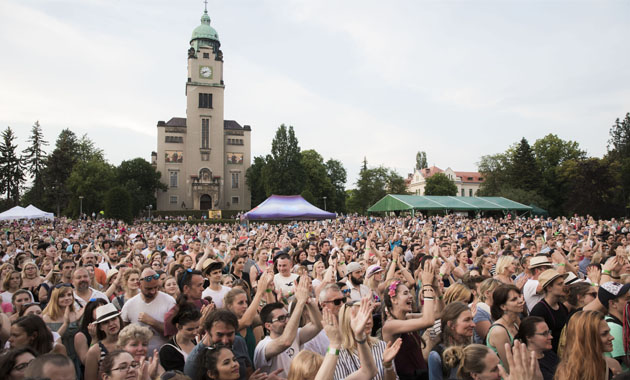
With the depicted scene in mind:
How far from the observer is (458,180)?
104500mm

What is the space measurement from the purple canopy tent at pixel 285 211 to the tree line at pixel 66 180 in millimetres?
27422

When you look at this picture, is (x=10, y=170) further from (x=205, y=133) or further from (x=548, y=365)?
(x=548, y=365)

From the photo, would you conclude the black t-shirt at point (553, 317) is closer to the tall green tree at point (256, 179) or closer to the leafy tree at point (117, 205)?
the leafy tree at point (117, 205)

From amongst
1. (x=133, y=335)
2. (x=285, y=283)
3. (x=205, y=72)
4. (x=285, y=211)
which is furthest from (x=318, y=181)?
(x=133, y=335)

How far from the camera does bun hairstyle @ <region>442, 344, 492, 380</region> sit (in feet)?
8.81

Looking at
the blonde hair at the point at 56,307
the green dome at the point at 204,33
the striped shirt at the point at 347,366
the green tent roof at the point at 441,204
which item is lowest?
the striped shirt at the point at 347,366

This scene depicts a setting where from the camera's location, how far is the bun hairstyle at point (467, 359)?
2686mm

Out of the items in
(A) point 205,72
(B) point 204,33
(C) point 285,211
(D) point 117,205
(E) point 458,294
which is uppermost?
(B) point 204,33

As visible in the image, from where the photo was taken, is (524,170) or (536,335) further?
(524,170)

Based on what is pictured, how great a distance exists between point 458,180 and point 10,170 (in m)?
91.4

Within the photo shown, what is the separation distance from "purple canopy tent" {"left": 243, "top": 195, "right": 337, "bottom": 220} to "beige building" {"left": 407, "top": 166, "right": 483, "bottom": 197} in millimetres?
73101

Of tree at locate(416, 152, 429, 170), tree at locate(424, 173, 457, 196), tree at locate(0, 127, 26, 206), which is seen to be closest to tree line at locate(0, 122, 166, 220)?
tree at locate(0, 127, 26, 206)

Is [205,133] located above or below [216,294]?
above

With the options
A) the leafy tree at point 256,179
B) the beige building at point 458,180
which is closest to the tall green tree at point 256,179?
the leafy tree at point 256,179
